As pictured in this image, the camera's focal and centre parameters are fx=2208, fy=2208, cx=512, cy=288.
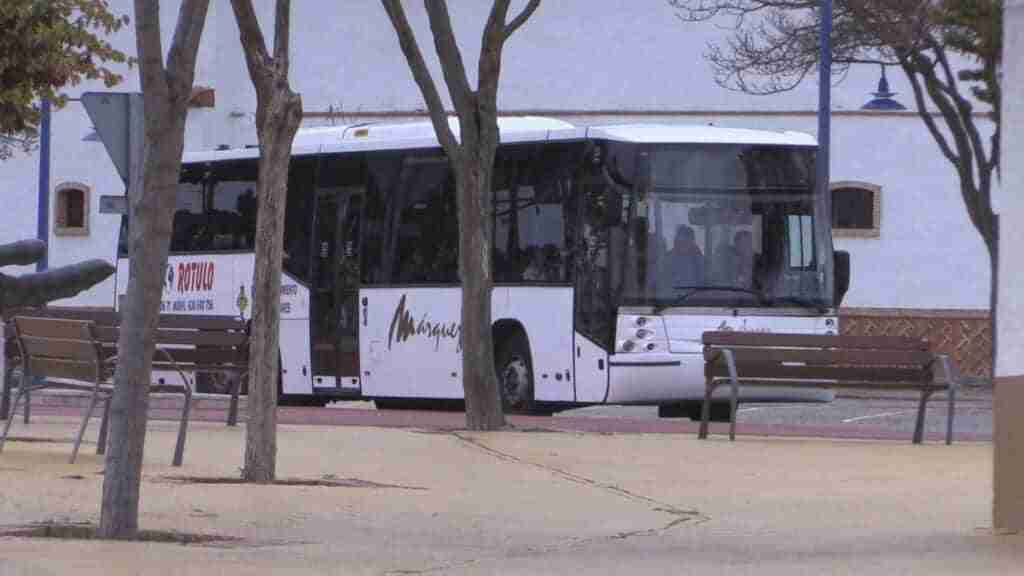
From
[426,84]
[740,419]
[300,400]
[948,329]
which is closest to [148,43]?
[426,84]

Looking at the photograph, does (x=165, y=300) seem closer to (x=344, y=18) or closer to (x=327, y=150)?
(x=327, y=150)

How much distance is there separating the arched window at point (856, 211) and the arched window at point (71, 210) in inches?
554

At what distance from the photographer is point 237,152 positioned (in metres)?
26.4

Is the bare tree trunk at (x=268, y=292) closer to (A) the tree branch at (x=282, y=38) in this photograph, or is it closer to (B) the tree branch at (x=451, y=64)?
(A) the tree branch at (x=282, y=38)

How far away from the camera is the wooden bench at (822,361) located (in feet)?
57.1

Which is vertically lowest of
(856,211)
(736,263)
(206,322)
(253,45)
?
(206,322)

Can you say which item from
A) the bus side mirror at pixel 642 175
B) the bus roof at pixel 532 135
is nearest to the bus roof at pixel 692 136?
the bus roof at pixel 532 135

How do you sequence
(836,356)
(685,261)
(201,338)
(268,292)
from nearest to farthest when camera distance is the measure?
(268,292) → (201,338) → (836,356) → (685,261)

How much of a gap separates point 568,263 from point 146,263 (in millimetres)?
13083

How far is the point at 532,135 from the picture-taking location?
Answer: 22734 mm

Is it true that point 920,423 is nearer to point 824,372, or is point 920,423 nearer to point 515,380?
point 824,372

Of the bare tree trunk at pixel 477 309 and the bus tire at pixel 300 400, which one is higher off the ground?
the bare tree trunk at pixel 477 309

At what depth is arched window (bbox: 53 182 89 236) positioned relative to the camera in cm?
4191

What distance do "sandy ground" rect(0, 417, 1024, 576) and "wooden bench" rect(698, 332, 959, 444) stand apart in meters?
1.11
